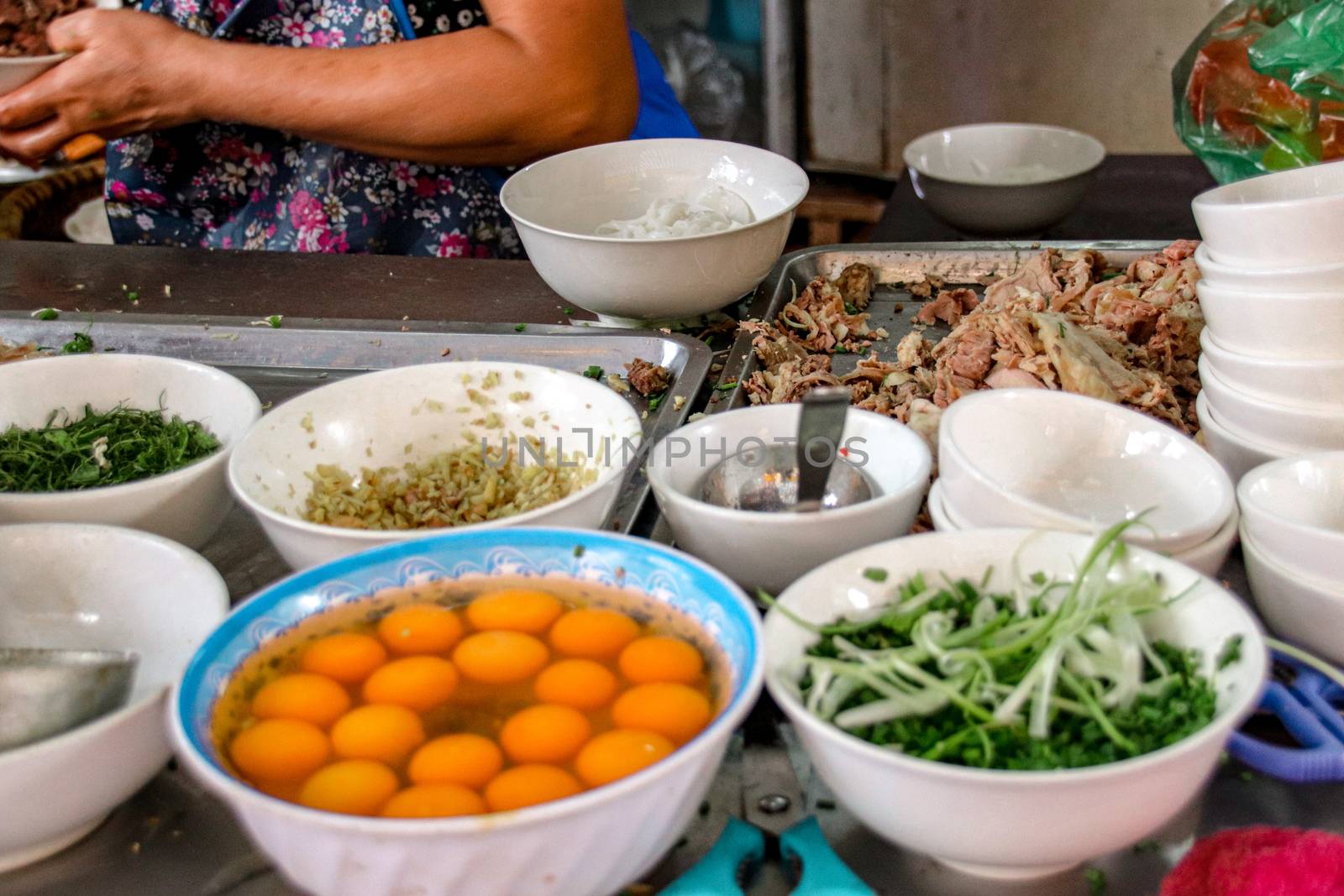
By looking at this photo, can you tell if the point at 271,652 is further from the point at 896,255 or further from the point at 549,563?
the point at 896,255

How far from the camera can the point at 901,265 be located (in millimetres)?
2408

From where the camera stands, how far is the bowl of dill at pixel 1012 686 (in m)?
0.93

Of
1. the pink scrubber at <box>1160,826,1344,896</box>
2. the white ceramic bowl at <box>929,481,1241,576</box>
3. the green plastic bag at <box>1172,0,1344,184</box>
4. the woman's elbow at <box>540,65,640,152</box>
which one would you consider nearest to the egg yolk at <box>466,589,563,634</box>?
the white ceramic bowl at <box>929,481,1241,576</box>

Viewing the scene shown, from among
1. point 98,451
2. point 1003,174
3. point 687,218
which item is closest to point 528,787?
point 98,451

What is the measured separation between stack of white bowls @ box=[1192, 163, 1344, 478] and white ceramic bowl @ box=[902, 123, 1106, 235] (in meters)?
1.20

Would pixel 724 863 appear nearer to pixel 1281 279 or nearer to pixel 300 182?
pixel 1281 279

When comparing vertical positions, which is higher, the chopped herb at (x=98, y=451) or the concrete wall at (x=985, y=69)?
the chopped herb at (x=98, y=451)

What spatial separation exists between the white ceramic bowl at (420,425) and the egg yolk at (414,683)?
300 millimetres

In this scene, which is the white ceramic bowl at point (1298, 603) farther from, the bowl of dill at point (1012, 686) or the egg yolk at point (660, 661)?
the egg yolk at point (660, 661)

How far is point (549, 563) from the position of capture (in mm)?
1242

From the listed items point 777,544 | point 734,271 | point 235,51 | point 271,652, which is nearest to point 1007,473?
point 777,544

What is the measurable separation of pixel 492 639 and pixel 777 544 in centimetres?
34

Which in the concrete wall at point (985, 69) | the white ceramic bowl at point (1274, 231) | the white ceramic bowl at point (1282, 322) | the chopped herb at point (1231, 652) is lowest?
the concrete wall at point (985, 69)

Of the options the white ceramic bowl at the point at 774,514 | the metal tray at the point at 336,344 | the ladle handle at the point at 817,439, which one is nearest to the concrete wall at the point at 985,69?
the metal tray at the point at 336,344
